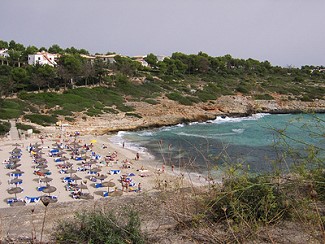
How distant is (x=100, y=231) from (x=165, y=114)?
4153 cm

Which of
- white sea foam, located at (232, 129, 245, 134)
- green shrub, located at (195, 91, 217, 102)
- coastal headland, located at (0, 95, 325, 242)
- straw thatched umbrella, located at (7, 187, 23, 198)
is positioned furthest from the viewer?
green shrub, located at (195, 91, 217, 102)

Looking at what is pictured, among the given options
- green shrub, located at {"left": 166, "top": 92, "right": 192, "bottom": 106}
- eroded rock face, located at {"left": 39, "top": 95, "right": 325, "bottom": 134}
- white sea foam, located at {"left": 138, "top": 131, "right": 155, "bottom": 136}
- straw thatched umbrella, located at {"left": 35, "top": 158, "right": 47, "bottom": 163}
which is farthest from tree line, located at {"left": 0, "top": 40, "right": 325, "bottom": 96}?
straw thatched umbrella, located at {"left": 35, "top": 158, "right": 47, "bottom": 163}

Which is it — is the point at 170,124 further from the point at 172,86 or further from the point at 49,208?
the point at 49,208

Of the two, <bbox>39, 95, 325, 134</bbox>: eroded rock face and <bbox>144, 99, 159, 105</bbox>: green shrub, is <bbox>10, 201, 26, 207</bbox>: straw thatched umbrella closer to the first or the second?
<bbox>39, 95, 325, 134</bbox>: eroded rock face

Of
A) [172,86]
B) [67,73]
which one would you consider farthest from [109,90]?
[172,86]

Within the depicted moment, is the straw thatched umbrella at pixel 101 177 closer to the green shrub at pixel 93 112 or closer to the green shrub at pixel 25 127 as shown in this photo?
the green shrub at pixel 25 127

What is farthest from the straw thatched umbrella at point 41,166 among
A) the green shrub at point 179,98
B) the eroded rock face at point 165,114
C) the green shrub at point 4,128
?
the green shrub at point 179,98

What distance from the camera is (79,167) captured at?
23.7 meters

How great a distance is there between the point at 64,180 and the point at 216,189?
57.6 ft

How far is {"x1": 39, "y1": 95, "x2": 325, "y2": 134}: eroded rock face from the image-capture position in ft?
128

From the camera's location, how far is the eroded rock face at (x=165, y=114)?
38969 mm

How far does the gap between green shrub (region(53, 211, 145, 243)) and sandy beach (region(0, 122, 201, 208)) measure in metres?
8.77

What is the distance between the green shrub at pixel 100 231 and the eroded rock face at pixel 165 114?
98.8 feet

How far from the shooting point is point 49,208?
6105mm
